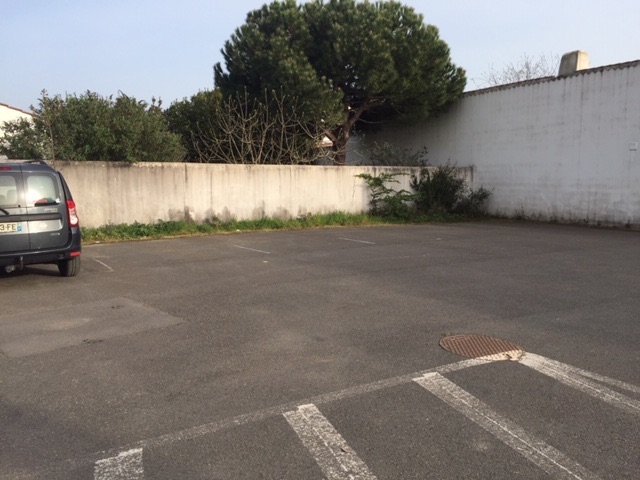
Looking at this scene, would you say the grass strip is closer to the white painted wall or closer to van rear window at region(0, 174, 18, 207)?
van rear window at region(0, 174, 18, 207)

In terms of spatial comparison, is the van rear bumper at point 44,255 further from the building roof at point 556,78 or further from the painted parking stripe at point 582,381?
the building roof at point 556,78

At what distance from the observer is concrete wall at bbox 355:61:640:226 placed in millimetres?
17516

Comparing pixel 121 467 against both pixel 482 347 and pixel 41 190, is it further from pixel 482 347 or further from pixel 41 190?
pixel 41 190

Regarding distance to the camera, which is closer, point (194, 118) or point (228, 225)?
point (228, 225)

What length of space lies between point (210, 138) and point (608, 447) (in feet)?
59.3

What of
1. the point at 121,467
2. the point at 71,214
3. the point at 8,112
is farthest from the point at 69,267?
the point at 8,112

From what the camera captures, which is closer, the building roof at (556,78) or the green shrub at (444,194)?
the building roof at (556,78)

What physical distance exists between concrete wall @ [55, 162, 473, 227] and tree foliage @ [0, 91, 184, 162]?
1.93 feet

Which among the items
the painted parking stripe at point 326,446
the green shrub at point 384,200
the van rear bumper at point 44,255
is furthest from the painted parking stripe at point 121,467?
the green shrub at point 384,200

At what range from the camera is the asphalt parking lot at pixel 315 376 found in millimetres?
3244

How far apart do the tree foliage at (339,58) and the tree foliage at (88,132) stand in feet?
21.7

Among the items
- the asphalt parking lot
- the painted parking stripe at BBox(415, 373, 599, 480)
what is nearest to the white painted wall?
the asphalt parking lot

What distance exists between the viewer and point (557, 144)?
19.6m

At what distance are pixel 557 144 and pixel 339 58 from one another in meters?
8.88
